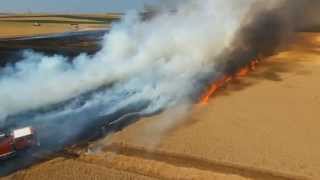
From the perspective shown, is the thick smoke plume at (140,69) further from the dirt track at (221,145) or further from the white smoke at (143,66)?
the dirt track at (221,145)

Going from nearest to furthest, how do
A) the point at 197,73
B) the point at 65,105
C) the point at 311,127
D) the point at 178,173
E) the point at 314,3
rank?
the point at 178,173 → the point at 311,127 → the point at 65,105 → the point at 197,73 → the point at 314,3

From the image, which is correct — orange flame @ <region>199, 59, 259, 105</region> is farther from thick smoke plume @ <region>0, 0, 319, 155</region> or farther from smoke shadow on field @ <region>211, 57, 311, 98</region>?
thick smoke plume @ <region>0, 0, 319, 155</region>

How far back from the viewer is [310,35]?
4609cm

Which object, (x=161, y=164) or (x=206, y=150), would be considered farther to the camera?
(x=206, y=150)

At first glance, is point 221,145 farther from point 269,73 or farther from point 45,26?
point 45,26

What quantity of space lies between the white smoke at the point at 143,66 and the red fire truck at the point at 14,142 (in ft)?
10.6

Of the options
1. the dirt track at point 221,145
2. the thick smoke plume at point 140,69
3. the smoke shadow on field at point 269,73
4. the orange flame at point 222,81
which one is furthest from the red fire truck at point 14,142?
the smoke shadow on field at point 269,73

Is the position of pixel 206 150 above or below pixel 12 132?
below

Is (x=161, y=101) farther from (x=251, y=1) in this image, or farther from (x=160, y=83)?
(x=251, y=1)

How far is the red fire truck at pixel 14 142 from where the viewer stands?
611 inches

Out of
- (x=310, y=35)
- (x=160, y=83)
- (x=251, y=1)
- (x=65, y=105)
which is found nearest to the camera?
(x=65, y=105)

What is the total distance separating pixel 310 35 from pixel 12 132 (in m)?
35.4

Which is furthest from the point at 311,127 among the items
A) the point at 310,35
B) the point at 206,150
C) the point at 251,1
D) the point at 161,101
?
the point at 310,35

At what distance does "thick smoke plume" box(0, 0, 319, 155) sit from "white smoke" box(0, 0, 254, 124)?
0.13ft
